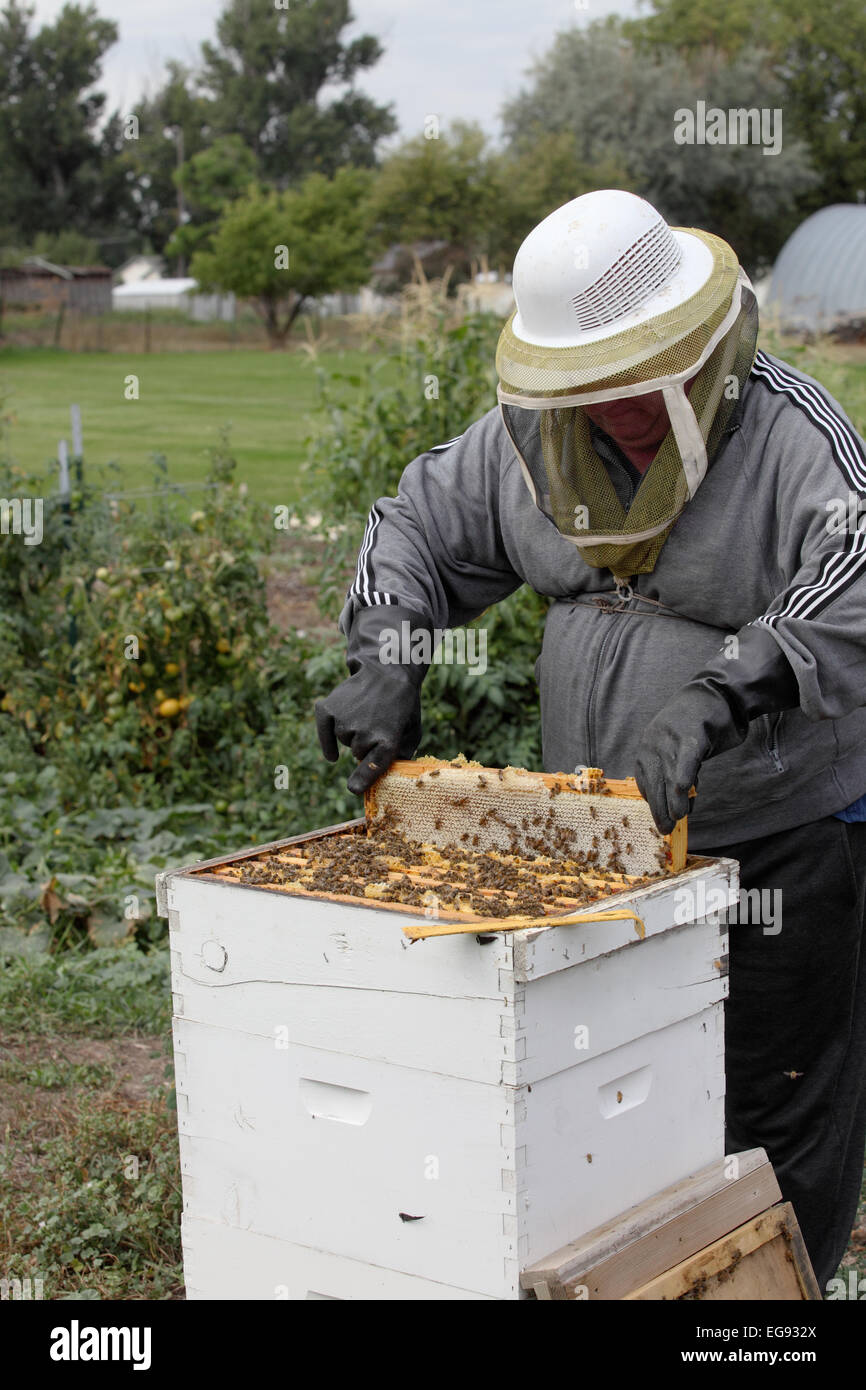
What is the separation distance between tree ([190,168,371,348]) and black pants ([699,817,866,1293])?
1367 inches

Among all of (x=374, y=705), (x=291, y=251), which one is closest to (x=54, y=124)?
(x=291, y=251)

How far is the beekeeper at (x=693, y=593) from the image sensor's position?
6.98 feet

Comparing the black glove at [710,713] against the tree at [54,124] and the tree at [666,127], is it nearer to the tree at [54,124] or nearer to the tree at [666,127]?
the tree at [666,127]

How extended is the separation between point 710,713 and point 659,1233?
0.73 meters

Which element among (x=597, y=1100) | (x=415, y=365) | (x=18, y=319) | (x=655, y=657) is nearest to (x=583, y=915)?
(x=597, y=1100)

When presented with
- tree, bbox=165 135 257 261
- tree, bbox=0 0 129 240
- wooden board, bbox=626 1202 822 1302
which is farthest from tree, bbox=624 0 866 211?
wooden board, bbox=626 1202 822 1302

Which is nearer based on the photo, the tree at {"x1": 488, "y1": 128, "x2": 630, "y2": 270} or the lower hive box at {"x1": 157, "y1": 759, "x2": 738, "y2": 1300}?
the lower hive box at {"x1": 157, "y1": 759, "x2": 738, "y2": 1300}

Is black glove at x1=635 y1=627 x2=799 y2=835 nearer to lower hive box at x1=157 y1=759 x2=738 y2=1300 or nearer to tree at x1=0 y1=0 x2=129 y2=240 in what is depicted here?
lower hive box at x1=157 y1=759 x2=738 y2=1300

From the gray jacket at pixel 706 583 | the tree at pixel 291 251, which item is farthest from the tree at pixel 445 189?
the gray jacket at pixel 706 583

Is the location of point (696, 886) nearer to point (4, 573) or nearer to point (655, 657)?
point (655, 657)

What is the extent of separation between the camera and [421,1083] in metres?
1.83

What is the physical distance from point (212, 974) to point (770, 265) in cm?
3990

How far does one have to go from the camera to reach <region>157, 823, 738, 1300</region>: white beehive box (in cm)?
177

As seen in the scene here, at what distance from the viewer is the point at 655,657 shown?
2443 millimetres
